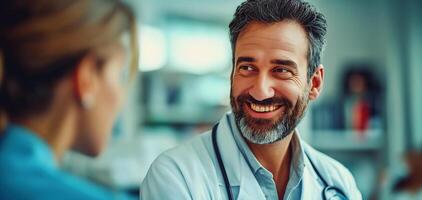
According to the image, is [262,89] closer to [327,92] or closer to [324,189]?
[324,189]

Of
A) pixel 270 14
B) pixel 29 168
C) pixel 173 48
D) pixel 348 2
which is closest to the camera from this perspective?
pixel 270 14

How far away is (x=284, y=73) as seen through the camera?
670mm

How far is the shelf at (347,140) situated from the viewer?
1647mm

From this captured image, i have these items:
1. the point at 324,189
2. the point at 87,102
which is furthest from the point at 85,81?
the point at 324,189

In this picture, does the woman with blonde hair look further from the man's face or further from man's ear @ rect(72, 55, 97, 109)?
the man's face

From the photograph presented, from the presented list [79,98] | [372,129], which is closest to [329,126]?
[372,129]

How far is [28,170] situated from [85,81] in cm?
18

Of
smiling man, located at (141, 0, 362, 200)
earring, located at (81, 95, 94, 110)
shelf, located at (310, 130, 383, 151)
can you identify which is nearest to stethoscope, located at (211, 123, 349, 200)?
smiling man, located at (141, 0, 362, 200)

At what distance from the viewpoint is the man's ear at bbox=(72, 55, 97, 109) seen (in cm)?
Answer: 89

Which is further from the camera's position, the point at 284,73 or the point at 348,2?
the point at 348,2

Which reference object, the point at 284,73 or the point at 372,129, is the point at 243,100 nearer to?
the point at 284,73

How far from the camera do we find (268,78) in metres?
0.66

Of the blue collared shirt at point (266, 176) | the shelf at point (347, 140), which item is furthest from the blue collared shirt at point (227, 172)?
the shelf at point (347, 140)

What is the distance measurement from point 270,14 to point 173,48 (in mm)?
720
